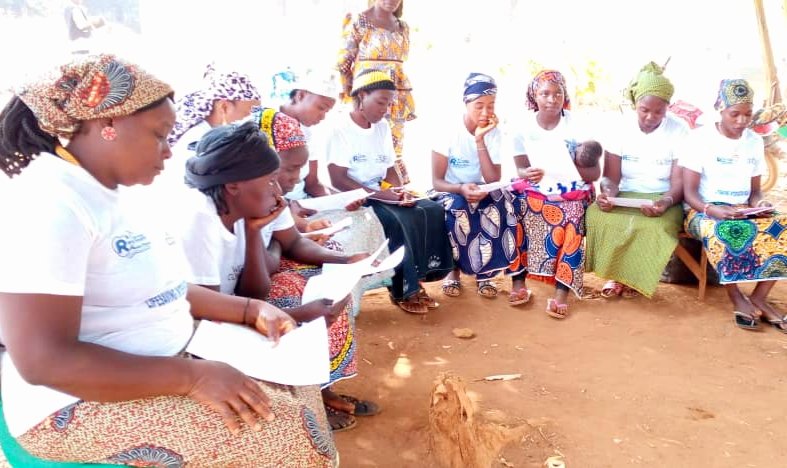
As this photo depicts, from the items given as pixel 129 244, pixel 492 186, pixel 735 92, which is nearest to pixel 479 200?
pixel 492 186

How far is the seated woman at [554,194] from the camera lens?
4.30 m

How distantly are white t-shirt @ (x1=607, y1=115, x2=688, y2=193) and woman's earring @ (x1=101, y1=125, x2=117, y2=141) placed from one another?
145 inches

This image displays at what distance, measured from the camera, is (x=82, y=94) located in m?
1.46

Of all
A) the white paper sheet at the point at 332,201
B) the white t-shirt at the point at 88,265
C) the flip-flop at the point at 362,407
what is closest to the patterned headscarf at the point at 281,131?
the white paper sheet at the point at 332,201

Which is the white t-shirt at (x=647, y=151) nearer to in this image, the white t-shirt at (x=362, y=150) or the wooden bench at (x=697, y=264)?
the wooden bench at (x=697, y=264)

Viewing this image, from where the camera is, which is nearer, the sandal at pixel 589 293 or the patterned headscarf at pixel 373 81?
the patterned headscarf at pixel 373 81

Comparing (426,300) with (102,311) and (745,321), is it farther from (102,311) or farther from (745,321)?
(102,311)

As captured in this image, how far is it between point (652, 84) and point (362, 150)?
6.35 ft

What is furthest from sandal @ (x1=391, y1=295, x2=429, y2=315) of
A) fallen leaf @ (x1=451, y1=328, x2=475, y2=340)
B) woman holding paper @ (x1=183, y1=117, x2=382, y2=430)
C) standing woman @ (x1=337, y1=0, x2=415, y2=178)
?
woman holding paper @ (x1=183, y1=117, x2=382, y2=430)

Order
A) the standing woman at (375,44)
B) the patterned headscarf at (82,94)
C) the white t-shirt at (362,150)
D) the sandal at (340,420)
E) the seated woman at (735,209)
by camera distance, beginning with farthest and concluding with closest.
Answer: the standing woman at (375,44) → the white t-shirt at (362,150) → the seated woman at (735,209) → the sandal at (340,420) → the patterned headscarf at (82,94)

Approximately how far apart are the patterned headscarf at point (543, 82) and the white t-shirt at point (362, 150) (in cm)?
105

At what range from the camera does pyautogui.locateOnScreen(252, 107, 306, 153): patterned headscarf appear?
9.89 ft

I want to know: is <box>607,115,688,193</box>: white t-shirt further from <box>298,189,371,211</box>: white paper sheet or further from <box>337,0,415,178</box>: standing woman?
<box>298,189,371,211</box>: white paper sheet

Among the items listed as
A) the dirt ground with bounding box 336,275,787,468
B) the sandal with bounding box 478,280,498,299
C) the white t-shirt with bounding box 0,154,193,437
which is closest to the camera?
the white t-shirt with bounding box 0,154,193,437
